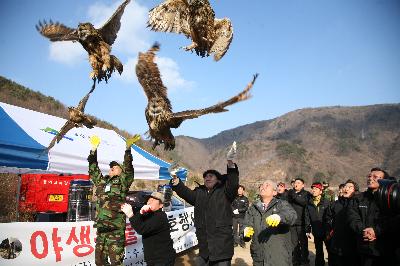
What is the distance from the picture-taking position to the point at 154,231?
446 cm

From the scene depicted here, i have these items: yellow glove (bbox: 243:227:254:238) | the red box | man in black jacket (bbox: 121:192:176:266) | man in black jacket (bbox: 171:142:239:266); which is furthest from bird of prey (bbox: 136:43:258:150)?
the red box

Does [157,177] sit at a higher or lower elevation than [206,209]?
higher

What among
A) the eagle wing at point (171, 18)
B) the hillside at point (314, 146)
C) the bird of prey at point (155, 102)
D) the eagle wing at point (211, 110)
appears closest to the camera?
the eagle wing at point (211, 110)

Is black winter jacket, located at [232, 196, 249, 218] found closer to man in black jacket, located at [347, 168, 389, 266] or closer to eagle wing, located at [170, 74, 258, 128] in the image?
man in black jacket, located at [347, 168, 389, 266]

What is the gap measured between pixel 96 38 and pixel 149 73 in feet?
3.15

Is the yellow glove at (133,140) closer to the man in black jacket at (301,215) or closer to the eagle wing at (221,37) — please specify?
the eagle wing at (221,37)

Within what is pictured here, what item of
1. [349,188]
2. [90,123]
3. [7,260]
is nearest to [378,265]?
[349,188]

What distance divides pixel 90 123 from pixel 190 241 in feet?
22.4

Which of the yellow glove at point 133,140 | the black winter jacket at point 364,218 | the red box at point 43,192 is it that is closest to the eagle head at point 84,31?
the yellow glove at point 133,140

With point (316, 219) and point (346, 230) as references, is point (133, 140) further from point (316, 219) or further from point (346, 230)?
point (316, 219)

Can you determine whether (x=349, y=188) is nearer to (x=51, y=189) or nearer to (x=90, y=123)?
(x=90, y=123)

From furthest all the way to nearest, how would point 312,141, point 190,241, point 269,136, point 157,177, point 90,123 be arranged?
point 269,136 < point 312,141 < point 190,241 < point 157,177 < point 90,123

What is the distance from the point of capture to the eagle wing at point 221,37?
400 cm

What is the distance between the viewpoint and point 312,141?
3282 inches
